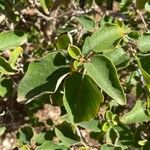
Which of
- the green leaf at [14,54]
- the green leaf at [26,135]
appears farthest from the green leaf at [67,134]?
the green leaf at [14,54]

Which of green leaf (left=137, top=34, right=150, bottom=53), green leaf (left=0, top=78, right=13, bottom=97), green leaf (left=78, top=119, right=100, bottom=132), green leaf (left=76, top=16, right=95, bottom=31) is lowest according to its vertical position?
green leaf (left=78, top=119, right=100, bottom=132)

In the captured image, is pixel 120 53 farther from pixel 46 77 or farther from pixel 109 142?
pixel 109 142

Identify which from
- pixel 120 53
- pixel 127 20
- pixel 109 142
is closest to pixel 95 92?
pixel 120 53

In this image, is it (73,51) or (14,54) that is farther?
(14,54)

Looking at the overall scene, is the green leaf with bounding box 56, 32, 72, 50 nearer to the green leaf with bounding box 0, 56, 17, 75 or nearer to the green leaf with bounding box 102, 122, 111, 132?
the green leaf with bounding box 0, 56, 17, 75

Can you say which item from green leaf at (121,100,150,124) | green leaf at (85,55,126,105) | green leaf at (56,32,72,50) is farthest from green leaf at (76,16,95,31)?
green leaf at (85,55,126,105)

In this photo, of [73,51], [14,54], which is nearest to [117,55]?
[73,51]

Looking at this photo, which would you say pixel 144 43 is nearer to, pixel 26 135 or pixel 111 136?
pixel 111 136
